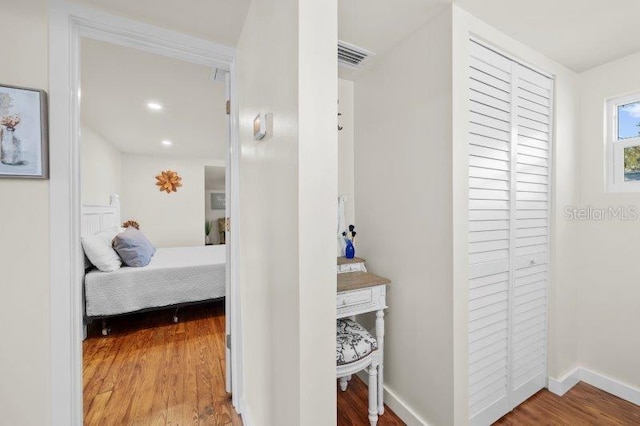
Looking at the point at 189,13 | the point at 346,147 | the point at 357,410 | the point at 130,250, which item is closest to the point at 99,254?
the point at 130,250

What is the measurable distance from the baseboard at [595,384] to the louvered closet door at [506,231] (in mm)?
102

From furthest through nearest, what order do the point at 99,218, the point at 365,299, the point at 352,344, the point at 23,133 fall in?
the point at 99,218, the point at 365,299, the point at 352,344, the point at 23,133

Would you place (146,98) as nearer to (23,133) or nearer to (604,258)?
(23,133)

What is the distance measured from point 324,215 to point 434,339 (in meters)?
1.07

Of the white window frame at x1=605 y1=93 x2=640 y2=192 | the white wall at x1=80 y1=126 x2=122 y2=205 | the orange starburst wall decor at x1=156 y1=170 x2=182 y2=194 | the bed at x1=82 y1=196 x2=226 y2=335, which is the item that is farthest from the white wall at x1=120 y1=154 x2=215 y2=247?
the white window frame at x1=605 y1=93 x2=640 y2=192

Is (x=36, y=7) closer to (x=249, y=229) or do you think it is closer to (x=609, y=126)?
(x=249, y=229)

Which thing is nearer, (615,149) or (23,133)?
(23,133)

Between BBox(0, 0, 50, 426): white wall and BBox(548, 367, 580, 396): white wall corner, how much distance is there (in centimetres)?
294

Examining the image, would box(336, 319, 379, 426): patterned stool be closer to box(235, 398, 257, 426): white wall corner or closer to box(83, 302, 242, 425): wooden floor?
box(235, 398, 257, 426): white wall corner

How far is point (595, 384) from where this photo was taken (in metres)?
1.97

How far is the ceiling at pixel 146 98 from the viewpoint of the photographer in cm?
200

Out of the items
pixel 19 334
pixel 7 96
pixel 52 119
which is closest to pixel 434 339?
pixel 19 334

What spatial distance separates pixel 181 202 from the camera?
5.60 m

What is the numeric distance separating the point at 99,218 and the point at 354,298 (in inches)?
151
